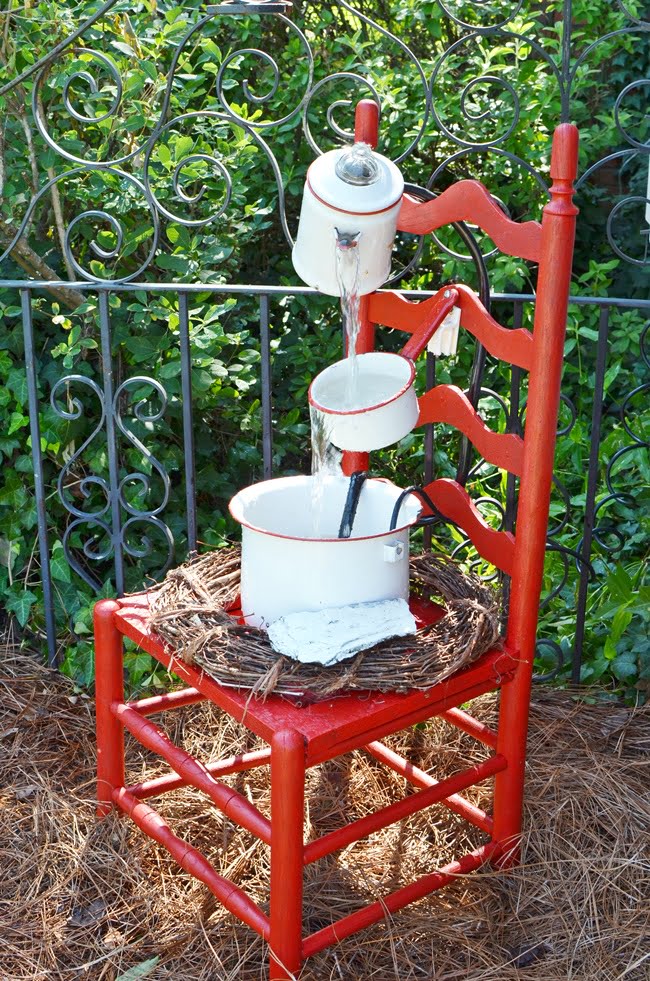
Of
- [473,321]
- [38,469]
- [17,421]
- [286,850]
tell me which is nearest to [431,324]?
[473,321]

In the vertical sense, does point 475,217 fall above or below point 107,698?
above

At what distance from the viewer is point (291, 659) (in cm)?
138

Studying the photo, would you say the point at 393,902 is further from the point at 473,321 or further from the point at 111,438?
the point at 111,438

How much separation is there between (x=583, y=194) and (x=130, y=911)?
9.37ft

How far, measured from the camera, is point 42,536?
2.15m

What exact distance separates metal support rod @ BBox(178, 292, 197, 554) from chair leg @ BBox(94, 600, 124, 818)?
285 millimetres

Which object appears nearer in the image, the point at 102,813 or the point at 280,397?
the point at 102,813

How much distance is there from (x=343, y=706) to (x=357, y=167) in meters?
0.72

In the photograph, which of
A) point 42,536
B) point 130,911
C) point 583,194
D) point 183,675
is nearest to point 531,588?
point 183,675

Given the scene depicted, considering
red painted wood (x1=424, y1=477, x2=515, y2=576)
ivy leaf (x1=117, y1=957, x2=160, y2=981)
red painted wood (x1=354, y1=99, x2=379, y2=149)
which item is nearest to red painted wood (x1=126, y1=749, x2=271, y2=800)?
ivy leaf (x1=117, y1=957, x2=160, y2=981)

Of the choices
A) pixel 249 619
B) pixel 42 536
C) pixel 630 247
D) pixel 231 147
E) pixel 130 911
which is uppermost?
pixel 231 147

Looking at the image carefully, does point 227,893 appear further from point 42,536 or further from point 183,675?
point 42,536

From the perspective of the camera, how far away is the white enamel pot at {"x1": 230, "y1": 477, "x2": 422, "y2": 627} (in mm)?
1389

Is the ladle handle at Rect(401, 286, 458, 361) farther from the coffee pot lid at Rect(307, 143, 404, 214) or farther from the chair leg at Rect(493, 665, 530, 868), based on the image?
the chair leg at Rect(493, 665, 530, 868)
